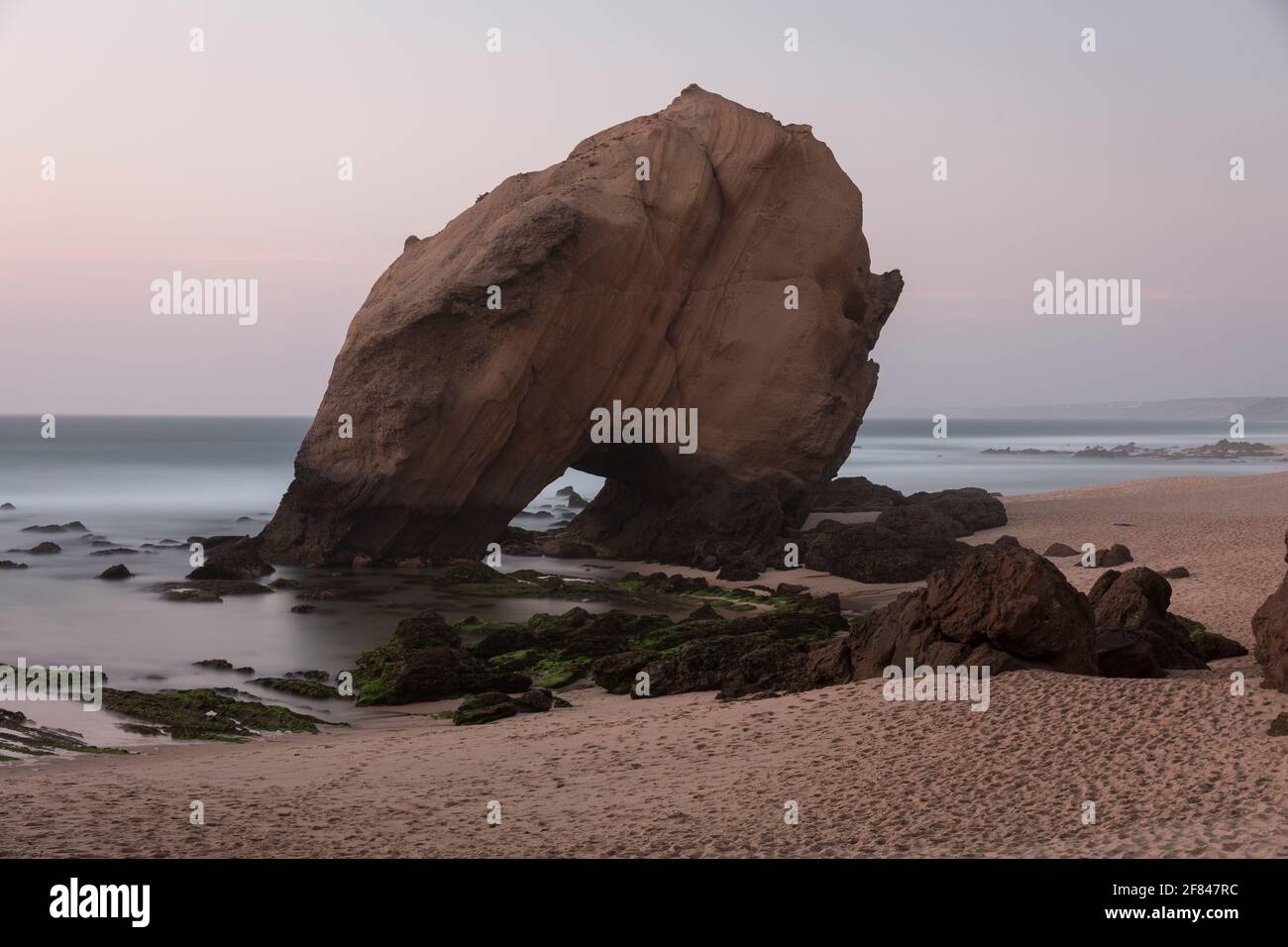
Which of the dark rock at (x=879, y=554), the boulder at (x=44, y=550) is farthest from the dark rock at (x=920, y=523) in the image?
the boulder at (x=44, y=550)

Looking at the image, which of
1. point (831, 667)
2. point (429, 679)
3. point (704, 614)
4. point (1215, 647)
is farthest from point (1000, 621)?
point (704, 614)

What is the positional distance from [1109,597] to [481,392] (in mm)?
15132

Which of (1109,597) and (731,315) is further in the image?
(731,315)

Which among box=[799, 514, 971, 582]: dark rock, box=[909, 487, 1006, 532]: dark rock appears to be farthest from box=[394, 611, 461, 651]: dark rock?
box=[909, 487, 1006, 532]: dark rock

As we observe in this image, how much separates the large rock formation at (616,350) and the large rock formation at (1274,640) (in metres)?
16.3

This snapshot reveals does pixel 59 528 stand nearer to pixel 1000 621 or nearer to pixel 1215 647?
pixel 1000 621

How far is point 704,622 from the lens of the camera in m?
19.9

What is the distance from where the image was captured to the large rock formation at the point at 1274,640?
11977mm

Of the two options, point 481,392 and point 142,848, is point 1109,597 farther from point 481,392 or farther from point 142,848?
point 481,392

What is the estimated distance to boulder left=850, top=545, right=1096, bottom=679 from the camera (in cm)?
1272

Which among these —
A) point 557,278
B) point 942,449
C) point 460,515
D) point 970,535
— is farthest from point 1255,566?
point 942,449

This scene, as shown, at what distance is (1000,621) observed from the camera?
12.8 meters

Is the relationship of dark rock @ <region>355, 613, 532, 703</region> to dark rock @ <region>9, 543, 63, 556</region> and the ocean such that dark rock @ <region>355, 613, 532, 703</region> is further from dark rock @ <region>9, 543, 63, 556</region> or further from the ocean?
dark rock @ <region>9, 543, 63, 556</region>

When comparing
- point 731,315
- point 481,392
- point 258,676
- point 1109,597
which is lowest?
point 258,676
